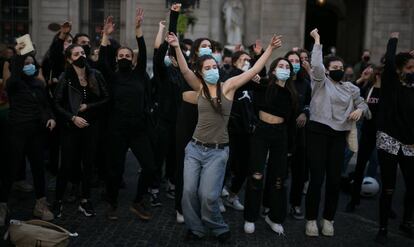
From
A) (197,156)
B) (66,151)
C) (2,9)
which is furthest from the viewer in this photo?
(2,9)

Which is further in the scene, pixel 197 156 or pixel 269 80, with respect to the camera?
pixel 269 80

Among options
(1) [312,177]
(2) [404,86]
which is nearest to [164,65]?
(1) [312,177]

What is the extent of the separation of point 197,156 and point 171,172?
2326mm

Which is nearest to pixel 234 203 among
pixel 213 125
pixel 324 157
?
pixel 324 157

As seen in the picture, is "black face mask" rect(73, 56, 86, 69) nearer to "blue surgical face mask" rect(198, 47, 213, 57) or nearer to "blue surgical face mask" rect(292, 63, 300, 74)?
Result: "blue surgical face mask" rect(198, 47, 213, 57)

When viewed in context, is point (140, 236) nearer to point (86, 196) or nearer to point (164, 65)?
point (86, 196)

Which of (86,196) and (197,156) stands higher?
(197,156)

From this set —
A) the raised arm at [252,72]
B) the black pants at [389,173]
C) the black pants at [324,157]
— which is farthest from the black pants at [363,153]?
the raised arm at [252,72]

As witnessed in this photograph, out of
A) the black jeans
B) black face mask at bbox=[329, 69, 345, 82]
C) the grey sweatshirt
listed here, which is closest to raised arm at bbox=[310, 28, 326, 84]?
the grey sweatshirt

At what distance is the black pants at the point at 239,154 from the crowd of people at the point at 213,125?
1cm

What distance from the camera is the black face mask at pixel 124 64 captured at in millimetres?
6440

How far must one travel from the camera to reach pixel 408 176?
619 cm

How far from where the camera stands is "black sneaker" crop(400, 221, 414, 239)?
6387mm

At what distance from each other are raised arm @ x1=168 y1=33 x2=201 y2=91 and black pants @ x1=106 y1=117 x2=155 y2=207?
1.06 metres
